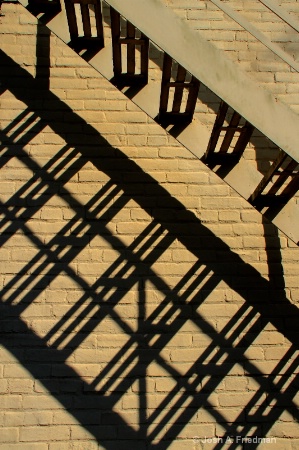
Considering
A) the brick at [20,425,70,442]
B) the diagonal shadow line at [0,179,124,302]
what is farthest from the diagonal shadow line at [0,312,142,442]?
the diagonal shadow line at [0,179,124,302]

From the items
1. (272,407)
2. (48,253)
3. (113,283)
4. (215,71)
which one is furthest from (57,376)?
(215,71)

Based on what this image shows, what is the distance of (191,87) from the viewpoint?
2.58m

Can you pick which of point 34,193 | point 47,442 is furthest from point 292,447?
point 34,193

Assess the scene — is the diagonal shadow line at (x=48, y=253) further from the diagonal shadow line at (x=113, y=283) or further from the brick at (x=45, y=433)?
the brick at (x=45, y=433)

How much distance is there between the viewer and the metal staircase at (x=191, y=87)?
2.30 meters

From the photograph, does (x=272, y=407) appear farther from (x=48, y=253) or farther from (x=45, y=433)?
(x=48, y=253)

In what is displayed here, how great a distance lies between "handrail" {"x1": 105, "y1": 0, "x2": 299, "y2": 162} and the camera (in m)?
2.28

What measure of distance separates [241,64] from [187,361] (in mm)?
2470

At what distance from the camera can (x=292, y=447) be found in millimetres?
3115

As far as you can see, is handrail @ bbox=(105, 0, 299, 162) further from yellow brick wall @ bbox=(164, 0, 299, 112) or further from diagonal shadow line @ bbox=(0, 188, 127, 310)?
yellow brick wall @ bbox=(164, 0, 299, 112)

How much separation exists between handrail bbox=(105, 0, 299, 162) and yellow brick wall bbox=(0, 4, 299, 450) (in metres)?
1.35

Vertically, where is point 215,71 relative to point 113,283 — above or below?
above

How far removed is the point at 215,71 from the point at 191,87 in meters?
0.29

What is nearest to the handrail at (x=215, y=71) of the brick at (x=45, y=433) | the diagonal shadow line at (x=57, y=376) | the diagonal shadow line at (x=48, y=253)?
the diagonal shadow line at (x=48, y=253)
